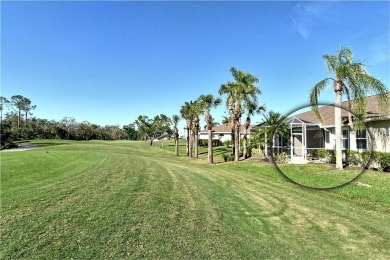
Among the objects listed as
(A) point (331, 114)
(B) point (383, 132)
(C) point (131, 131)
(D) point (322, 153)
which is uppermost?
(C) point (131, 131)

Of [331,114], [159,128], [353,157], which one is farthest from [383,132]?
[159,128]

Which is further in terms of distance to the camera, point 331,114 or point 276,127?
point 331,114

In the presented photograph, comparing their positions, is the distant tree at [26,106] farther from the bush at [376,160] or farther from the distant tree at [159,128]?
the bush at [376,160]

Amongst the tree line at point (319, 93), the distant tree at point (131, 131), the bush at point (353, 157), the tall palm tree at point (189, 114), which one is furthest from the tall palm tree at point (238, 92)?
the distant tree at point (131, 131)

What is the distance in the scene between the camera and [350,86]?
1000cm

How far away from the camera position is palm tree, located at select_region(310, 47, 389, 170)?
27.6 feet

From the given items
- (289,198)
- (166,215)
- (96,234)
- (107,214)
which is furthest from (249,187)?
(96,234)

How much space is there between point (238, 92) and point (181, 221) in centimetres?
1818

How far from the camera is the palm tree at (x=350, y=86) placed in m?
8.42

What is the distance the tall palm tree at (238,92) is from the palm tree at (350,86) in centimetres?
978

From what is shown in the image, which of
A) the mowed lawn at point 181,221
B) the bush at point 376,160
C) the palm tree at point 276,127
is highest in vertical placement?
the palm tree at point 276,127

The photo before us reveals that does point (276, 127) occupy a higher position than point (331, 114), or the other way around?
point (331, 114)

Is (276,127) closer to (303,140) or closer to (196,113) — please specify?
(303,140)

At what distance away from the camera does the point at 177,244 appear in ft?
15.0
